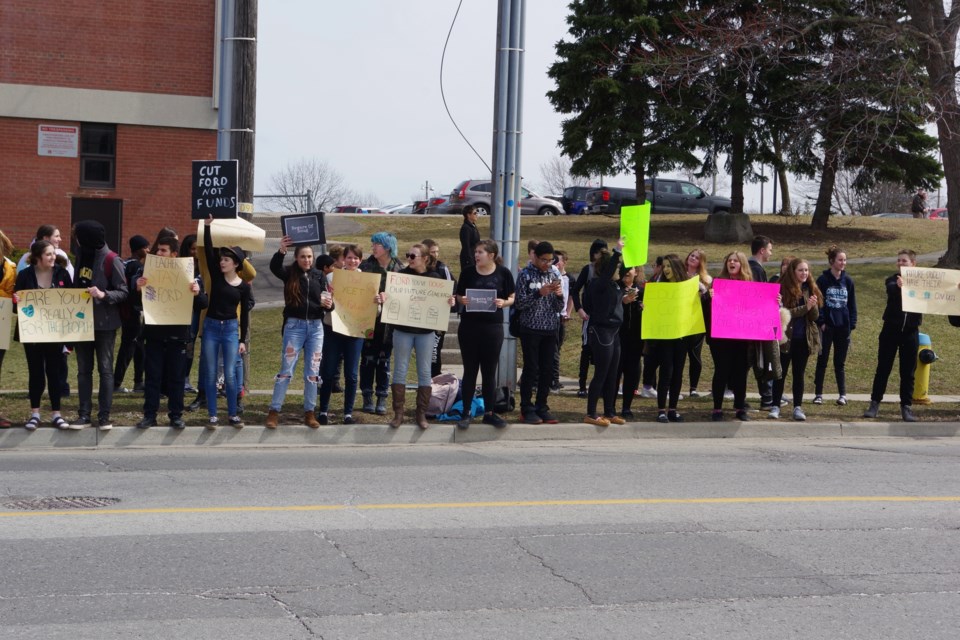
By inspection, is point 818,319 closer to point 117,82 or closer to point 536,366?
point 536,366

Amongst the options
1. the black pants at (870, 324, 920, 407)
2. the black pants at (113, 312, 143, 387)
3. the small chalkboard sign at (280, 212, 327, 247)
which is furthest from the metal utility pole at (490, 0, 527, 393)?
the black pants at (870, 324, 920, 407)

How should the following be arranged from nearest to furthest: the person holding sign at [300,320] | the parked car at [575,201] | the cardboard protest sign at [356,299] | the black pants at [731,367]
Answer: the person holding sign at [300,320] < the cardboard protest sign at [356,299] < the black pants at [731,367] < the parked car at [575,201]

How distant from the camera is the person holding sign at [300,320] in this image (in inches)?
445

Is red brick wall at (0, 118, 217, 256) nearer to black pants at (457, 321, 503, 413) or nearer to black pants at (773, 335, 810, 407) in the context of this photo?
black pants at (457, 321, 503, 413)

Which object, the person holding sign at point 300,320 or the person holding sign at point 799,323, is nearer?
the person holding sign at point 300,320

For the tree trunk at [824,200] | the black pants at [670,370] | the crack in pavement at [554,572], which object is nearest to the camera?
the crack in pavement at [554,572]

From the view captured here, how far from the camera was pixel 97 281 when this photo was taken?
11.1 metres

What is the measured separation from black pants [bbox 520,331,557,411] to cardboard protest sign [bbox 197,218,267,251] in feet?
9.94

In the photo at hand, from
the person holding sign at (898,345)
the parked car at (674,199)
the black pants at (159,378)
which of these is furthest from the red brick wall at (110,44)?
the parked car at (674,199)

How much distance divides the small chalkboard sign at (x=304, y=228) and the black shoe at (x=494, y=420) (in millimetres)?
2610

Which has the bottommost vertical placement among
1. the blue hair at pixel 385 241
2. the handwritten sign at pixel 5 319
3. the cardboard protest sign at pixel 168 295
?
the handwritten sign at pixel 5 319

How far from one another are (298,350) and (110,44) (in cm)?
1667

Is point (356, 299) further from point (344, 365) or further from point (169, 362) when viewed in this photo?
point (169, 362)

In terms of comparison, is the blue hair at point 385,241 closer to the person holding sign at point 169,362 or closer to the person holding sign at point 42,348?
the person holding sign at point 169,362
